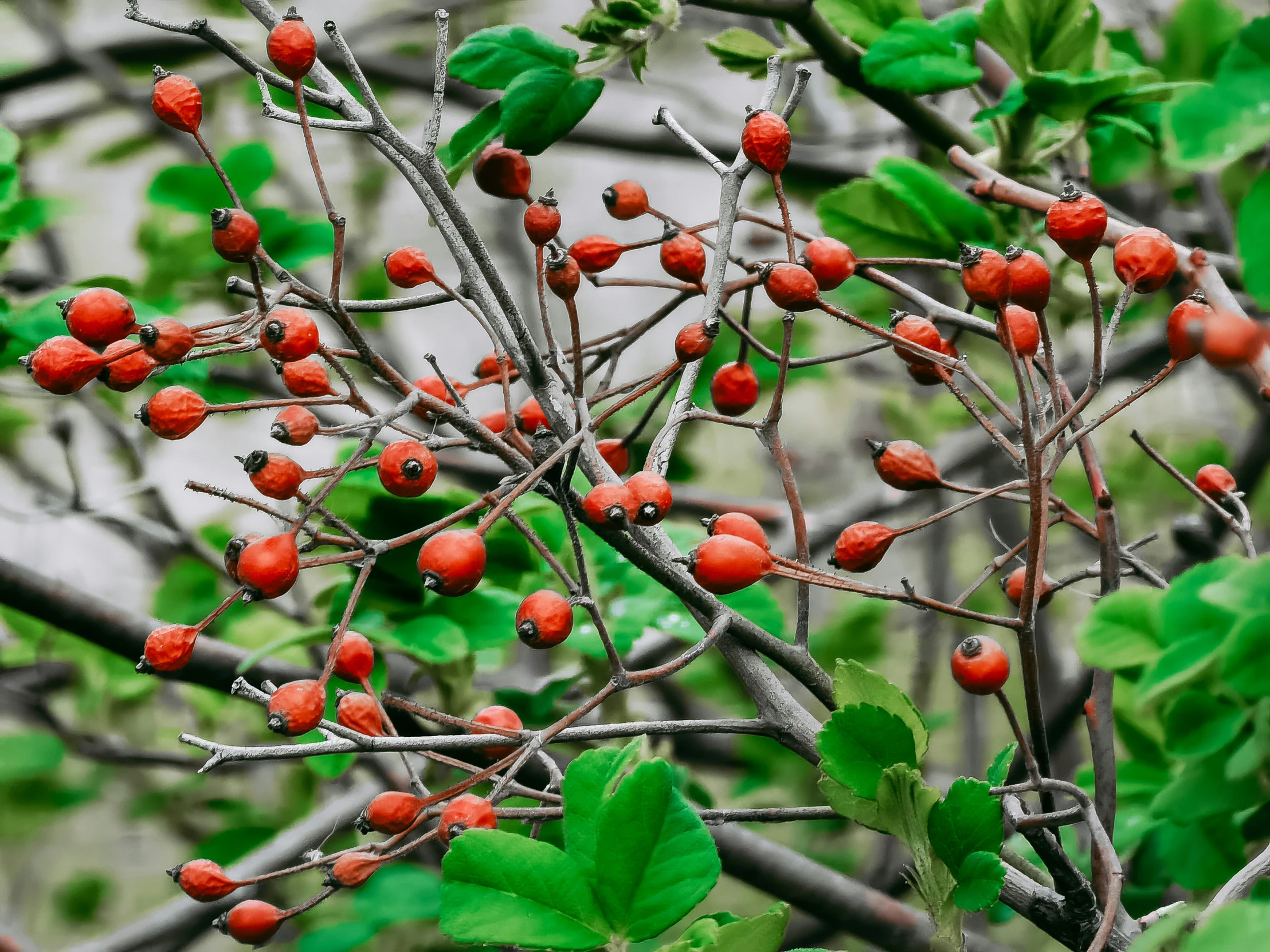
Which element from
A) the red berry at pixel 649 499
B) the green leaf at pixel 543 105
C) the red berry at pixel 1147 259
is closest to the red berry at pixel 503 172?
the green leaf at pixel 543 105

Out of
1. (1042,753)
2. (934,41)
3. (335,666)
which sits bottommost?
(335,666)

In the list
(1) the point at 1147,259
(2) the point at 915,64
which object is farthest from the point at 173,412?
(2) the point at 915,64

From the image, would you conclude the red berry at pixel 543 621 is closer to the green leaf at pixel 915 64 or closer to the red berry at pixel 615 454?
the red berry at pixel 615 454

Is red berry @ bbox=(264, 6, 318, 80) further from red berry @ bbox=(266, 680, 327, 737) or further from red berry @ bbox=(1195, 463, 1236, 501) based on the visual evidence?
red berry @ bbox=(1195, 463, 1236, 501)

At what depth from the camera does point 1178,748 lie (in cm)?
55

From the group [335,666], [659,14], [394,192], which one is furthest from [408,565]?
[394,192]

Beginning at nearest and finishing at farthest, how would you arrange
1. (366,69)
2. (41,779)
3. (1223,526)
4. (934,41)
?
(934,41) < (1223,526) < (41,779) < (366,69)

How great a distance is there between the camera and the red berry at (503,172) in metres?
0.73

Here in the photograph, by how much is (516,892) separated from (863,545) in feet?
0.92

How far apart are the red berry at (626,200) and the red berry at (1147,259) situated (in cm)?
34

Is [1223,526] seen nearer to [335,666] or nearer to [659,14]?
[659,14]

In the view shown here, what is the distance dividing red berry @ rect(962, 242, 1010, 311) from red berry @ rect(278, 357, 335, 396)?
36cm

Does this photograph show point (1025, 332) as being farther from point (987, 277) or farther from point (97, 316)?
point (97, 316)

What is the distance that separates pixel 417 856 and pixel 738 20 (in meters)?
2.10
